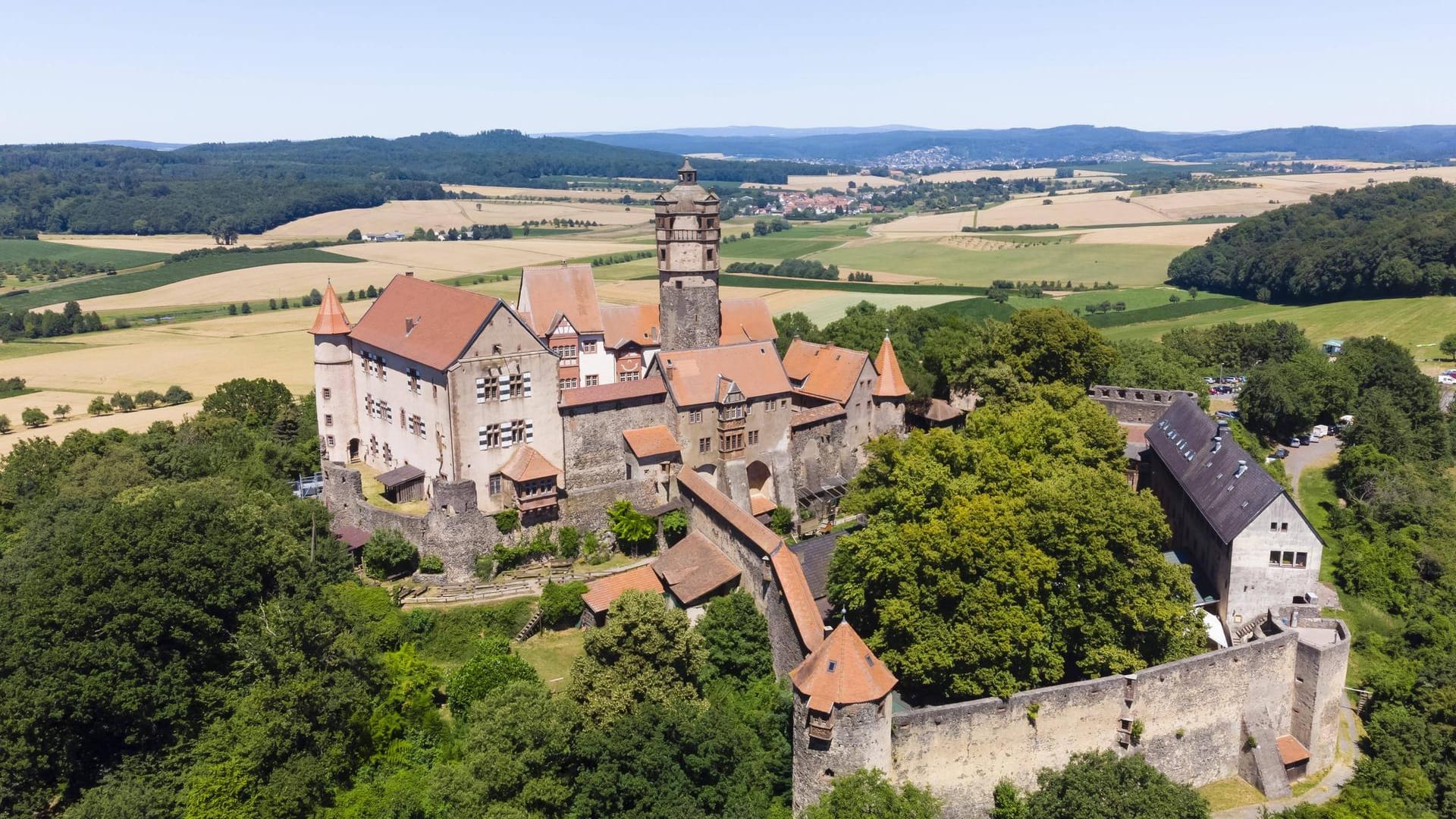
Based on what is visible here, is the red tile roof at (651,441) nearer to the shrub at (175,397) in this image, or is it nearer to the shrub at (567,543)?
the shrub at (567,543)

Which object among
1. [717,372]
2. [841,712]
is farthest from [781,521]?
[841,712]

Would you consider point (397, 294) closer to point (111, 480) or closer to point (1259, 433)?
point (111, 480)

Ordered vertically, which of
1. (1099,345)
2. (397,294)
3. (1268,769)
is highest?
(397,294)

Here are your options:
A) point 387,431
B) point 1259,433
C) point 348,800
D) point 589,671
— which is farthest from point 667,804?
point 1259,433

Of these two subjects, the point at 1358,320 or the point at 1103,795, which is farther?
the point at 1358,320

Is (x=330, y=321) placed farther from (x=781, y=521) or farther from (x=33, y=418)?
(x=33, y=418)
